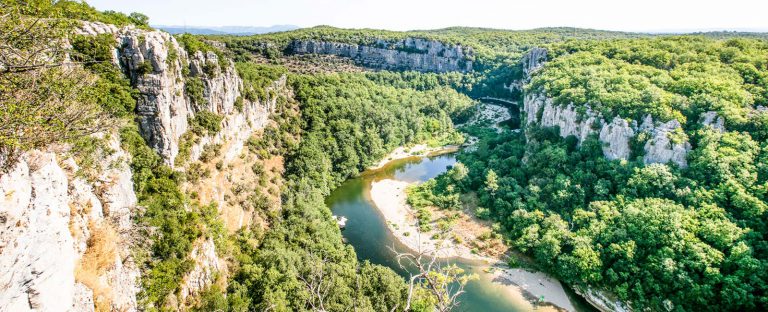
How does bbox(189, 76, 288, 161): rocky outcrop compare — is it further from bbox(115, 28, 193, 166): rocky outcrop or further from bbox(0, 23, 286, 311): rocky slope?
bbox(115, 28, 193, 166): rocky outcrop

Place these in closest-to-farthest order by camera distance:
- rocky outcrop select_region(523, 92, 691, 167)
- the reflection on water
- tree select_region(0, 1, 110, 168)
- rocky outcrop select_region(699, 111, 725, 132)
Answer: tree select_region(0, 1, 110, 168) < the reflection on water < rocky outcrop select_region(699, 111, 725, 132) < rocky outcrop select_region(523, 92, 691, 167)

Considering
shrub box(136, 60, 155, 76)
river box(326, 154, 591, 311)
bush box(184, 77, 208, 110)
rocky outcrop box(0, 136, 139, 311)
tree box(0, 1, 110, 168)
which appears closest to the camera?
rocky outcrop box(0, 136, 139, 311)

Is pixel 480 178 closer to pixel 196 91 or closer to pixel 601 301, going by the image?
pixel 601 301

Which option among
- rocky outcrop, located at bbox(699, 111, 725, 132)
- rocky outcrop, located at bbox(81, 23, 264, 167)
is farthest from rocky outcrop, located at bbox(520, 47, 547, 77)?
rocky outcrop, located at bbox(81, 23, 264, 167)

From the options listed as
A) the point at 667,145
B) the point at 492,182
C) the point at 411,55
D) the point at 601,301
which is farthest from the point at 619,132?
the point at 411,55

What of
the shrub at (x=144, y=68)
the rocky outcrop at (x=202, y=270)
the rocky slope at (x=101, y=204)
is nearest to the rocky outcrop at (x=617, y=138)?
the rocky slope at (x=101, y=204)

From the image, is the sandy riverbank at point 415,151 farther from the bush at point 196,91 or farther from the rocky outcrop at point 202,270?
the rocky outcrop at point 202,270
